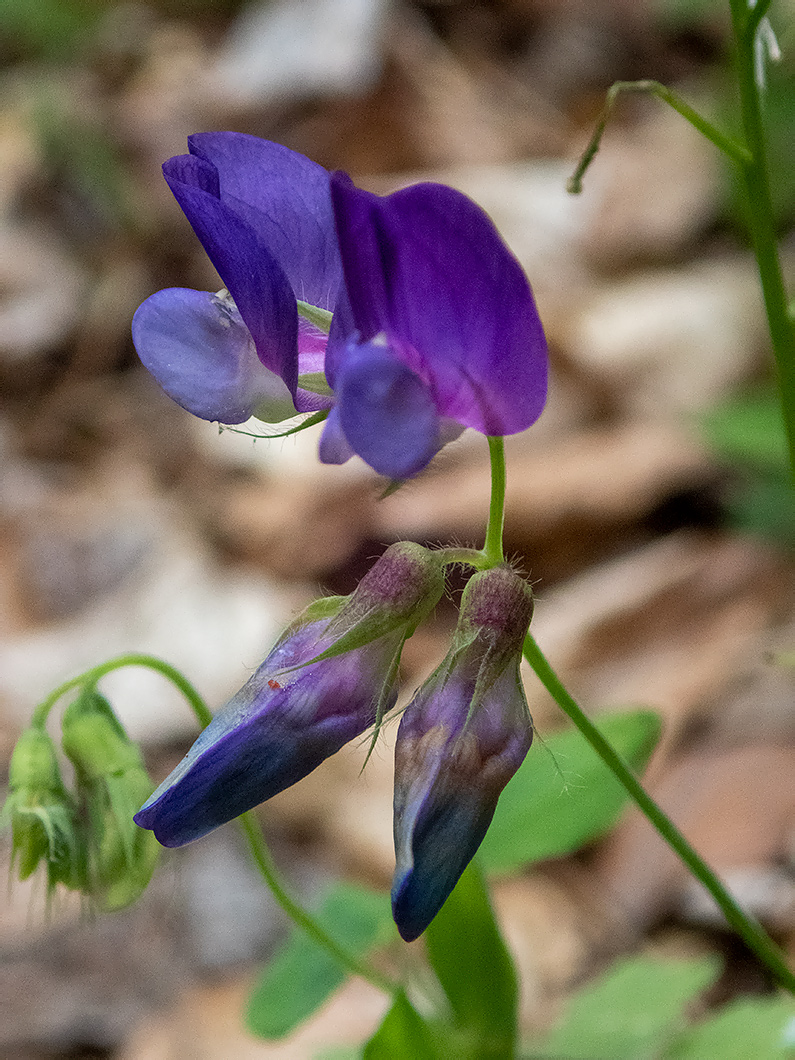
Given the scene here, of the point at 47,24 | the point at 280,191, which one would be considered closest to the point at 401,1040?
the point at 280,191

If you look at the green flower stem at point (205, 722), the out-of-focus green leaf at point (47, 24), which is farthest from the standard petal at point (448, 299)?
the out-of-focus green leaf at point (47, 24)

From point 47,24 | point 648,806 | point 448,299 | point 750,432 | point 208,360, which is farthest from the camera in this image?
point 47,24

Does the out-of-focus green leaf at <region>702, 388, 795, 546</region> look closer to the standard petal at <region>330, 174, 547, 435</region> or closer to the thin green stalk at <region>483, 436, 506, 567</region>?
the thin green stalk at <region>483, 436, 506, 567</region>

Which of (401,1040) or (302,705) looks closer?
(302,705)

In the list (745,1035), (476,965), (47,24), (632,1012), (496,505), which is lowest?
(632,1012)

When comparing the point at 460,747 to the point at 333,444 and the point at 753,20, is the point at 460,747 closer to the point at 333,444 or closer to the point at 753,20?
the point at 333,444

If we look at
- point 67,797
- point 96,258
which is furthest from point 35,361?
point 67,797

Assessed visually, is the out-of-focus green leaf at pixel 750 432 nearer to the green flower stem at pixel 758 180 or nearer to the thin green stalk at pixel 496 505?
the green flower stem at pixel 758 180

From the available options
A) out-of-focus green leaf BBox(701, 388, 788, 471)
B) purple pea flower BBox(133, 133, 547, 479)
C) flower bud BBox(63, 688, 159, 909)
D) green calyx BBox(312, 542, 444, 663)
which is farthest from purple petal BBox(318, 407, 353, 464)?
out-of-focus green leaf BBox(701, 388, 788, 471)
